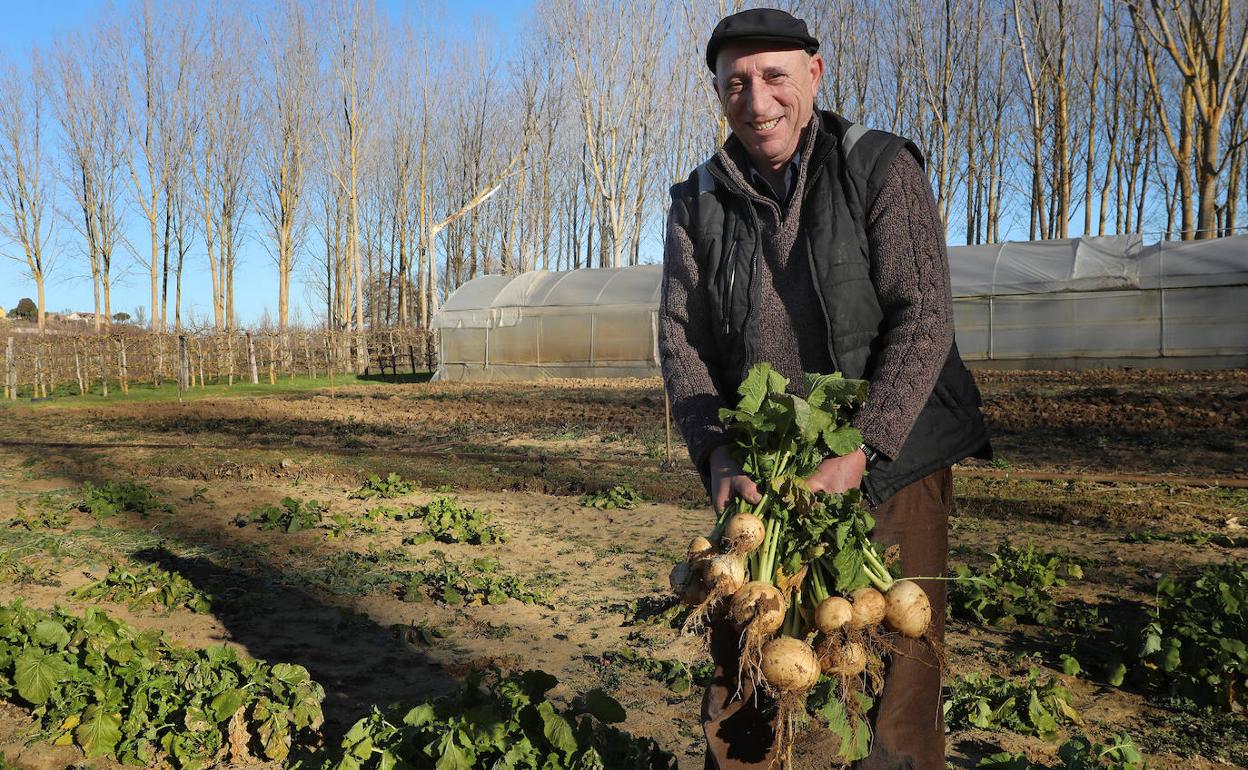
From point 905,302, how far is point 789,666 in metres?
0.81

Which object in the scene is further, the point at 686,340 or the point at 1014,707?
the point at 1014,707

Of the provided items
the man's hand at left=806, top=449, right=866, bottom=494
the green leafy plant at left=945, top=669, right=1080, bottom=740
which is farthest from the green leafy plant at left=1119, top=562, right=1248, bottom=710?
the man's hand at left=806, top=449, right=866, bottom=494

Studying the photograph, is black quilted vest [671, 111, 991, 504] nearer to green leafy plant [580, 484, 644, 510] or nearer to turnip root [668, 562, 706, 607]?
turnip root [668, 562, 706, 607]

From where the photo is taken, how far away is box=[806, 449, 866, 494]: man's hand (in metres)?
1.85

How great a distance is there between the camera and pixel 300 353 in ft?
94.2

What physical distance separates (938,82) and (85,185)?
97.3 feet

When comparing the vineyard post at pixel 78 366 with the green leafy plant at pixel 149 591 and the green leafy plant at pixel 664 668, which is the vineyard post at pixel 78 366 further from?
the green leafy plant at pixel 664 668

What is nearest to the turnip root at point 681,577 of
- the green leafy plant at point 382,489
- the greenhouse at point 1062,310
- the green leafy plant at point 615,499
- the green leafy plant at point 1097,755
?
the green leafy plant at point 1097,755

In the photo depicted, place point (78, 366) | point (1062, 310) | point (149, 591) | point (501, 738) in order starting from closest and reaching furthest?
point (501, 738)
point (149, 591)
point (1062, 310)
point (78, 366)

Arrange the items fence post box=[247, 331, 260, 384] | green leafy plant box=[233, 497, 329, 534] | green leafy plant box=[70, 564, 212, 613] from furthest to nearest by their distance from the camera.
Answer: fence post box=[247, 331, 260, 384] → green leafy plant box=[233, 497, 329, 534] → green leafy plant box=[70, 564, 212, 613]

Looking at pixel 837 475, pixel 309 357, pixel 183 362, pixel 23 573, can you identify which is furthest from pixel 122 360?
pixel 837 475

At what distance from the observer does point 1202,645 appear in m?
3.72

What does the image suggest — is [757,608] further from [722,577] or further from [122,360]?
[122,360]

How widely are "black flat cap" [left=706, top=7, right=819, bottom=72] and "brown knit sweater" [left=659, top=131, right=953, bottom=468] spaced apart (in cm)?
22
